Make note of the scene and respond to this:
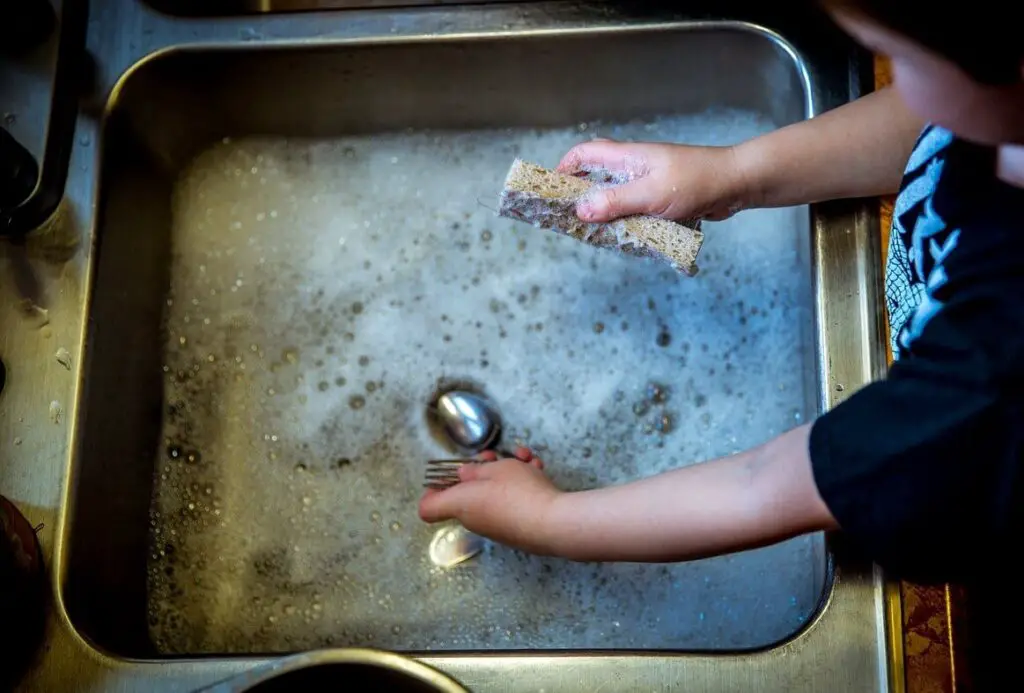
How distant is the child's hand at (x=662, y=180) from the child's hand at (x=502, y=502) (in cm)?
22

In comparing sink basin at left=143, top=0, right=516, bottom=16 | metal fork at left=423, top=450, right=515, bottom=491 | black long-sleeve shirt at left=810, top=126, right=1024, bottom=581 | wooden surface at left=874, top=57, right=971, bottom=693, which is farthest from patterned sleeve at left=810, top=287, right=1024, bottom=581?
sink basin at left=143, top=0, right=516, bottom=16

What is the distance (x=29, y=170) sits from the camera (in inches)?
28.0

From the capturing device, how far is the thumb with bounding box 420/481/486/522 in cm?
70

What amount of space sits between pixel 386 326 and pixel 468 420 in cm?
13

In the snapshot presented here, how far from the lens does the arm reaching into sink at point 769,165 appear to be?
645 mm

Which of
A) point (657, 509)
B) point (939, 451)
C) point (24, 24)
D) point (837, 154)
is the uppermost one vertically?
point (24, 24)

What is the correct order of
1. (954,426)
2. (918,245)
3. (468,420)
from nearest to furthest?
(954,426) → (918,245) → (468,420)

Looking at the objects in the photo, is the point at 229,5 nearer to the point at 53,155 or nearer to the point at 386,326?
the point at 53,155

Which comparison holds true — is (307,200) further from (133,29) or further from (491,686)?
(491,686)

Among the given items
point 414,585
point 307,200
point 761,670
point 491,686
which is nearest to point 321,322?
point 307,200

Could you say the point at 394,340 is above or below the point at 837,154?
below

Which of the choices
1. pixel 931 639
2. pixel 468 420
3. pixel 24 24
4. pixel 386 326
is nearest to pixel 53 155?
pixel 24 24

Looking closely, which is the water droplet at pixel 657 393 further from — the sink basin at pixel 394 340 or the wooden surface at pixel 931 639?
the wooden surface at pixel 931 639

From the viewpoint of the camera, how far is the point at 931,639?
0.59m
